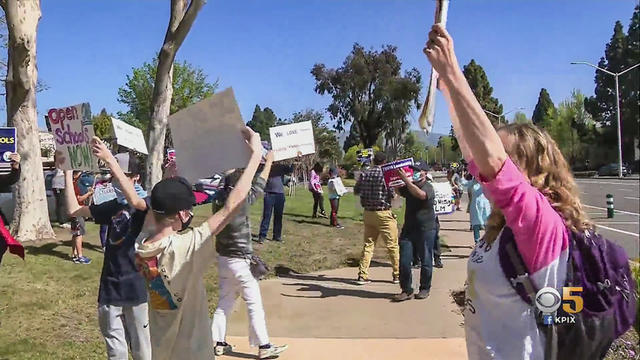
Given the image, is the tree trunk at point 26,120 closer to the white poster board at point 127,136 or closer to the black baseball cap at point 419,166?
the white poster board at point 127,136

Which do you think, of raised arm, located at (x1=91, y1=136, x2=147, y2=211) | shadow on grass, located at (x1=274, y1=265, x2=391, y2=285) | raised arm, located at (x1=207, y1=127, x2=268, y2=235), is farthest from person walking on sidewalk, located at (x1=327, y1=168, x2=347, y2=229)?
raised arm, located at (x1=207, y1=127, x2=268, y2=235)

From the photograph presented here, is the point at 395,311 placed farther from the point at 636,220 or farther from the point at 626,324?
the point at 636,220

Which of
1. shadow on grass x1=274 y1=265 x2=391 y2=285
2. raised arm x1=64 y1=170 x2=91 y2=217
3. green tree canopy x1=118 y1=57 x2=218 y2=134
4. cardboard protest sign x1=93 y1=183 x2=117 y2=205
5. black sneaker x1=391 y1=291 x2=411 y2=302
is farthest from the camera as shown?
green tree canopy x1=118 y1=57 x2=218 y2=134

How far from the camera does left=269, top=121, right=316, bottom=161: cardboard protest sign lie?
27.5ft

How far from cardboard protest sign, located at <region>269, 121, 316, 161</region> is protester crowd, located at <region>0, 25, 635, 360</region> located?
3060 millimetres

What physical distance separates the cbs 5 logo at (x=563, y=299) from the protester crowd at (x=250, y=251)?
0.02 metres

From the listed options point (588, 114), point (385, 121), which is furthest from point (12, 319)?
point (588, 114)

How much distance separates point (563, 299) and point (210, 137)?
207cm

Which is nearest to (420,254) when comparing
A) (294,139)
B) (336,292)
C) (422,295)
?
(422,295)

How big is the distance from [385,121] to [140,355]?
1975 inches

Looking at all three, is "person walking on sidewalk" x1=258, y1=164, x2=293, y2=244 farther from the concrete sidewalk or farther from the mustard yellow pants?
the mustard yellow pants

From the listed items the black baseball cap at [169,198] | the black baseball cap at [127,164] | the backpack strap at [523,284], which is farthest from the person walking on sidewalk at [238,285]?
the backpack strap at [523,284]

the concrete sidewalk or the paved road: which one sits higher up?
the concrete sidewalk

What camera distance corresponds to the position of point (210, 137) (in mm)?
3143
